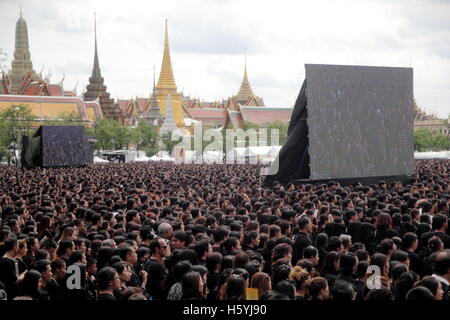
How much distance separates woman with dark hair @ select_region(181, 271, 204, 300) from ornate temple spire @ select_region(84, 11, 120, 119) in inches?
3232

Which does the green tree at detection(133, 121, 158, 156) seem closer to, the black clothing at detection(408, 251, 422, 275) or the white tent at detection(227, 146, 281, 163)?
the white tent at detection(227, 146, 281, 163)

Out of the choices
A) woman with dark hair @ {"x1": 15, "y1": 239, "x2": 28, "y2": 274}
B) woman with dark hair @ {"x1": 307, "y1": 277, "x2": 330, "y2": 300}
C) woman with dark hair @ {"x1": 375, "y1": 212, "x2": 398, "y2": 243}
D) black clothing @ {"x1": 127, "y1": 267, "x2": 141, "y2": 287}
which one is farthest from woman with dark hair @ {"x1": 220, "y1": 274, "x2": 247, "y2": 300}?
woman with dark hair @ {"x1": 375, "y1": 212, "x2": 398, "y2": 243}

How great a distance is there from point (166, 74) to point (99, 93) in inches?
643

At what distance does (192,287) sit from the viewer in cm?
595

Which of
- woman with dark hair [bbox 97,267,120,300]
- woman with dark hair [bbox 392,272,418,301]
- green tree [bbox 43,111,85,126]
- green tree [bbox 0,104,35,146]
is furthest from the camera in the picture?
green tree [bbox 43,111,85,126]

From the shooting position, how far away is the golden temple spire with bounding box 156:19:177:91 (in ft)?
335

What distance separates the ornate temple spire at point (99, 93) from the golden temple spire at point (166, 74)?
38.5 ft

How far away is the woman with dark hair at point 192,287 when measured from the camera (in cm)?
594

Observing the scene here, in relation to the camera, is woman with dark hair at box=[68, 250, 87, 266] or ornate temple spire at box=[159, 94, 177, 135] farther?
ornate temple spire at box=[159, 94, 177, 135]

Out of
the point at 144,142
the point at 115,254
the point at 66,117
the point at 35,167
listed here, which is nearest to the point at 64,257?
the point at 115,254

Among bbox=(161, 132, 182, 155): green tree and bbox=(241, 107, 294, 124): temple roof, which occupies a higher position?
bbox=(241, 107, 294, 124): temple roof
